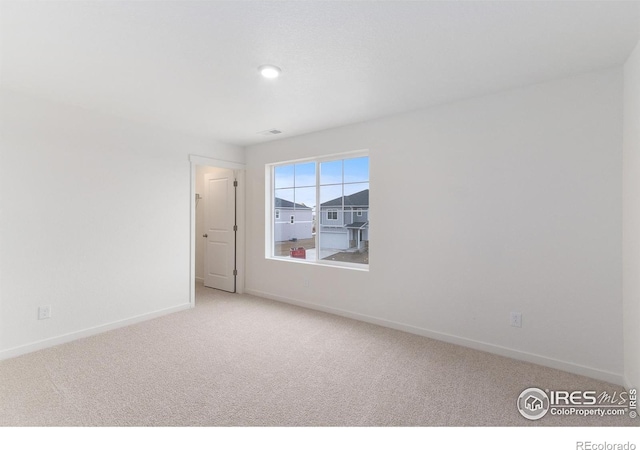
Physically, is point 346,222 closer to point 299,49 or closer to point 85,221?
point 299,49

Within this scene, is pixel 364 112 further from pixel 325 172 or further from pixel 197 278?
pixel 197 278

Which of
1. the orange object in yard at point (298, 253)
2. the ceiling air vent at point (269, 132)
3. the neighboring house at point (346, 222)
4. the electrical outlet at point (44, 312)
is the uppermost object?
the ceiling air vent at point (269, 132)

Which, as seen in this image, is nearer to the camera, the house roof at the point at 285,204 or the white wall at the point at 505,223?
the white wall at the point at 505,223

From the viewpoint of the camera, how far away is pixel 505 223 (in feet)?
8.86

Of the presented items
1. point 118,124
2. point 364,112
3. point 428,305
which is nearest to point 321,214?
point 364,112

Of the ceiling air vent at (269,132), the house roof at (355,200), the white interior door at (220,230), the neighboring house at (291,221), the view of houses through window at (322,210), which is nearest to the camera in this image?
the house roof at (355,200)

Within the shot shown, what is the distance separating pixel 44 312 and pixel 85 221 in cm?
94

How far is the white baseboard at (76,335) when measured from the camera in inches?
106

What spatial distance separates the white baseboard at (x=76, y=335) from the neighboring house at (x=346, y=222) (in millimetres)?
2245

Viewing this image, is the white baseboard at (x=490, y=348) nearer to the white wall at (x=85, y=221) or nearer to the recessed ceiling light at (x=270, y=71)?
the white wall at (x=85, y=221)

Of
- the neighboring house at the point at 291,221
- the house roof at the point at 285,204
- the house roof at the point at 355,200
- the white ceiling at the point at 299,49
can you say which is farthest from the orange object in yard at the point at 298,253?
the white ceiling at the point at 299,49

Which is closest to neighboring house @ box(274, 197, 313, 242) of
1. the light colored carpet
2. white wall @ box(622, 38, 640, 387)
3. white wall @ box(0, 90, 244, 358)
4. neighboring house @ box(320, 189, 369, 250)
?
neighboring house @ box(320, 189, 369, 250)

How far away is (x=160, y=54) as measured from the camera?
2.10 metres

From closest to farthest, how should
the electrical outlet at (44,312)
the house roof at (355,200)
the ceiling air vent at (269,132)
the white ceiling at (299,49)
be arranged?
the white ceiling at (299,49)
the electrical outlet at (44,312)
the house roof at (355,200)
the ceiling air vent at (269,132)
